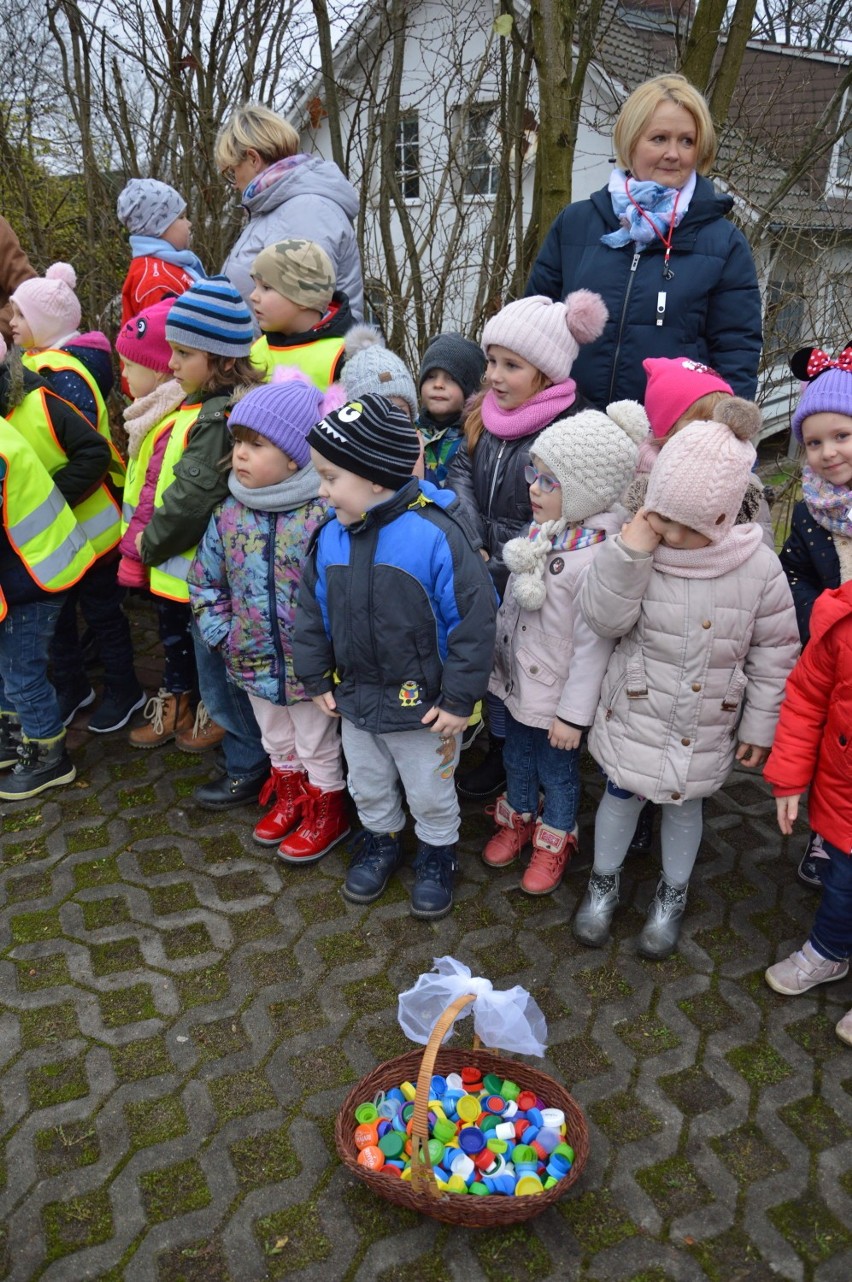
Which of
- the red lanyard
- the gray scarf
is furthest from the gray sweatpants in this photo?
the red lanyard

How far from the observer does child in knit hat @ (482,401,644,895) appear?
2689 millimetres

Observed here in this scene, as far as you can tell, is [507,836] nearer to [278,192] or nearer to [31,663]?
[31,663]

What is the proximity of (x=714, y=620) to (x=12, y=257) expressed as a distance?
12.6ft

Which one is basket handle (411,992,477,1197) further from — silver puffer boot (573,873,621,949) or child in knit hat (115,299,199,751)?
child in knit hat (115,299,199,751)

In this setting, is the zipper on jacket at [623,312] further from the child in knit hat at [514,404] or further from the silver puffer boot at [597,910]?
the silver puffer boot at [597,910]

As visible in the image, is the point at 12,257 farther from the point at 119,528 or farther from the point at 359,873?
the point at 359,873

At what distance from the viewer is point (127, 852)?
352cm

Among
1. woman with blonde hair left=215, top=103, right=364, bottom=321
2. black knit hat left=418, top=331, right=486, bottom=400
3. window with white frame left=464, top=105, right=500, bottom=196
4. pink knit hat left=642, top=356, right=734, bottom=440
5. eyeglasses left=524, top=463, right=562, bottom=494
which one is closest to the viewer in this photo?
pink knit hat left=642, top=356, right=734, bottom=440

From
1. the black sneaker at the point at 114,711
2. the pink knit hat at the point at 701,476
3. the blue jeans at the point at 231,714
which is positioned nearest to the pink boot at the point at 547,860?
the blue jeans at the point at 231,714

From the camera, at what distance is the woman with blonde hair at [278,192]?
3.78 metres

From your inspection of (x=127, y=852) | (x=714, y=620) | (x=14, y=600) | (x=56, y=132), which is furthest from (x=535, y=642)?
(x=56, y=132)

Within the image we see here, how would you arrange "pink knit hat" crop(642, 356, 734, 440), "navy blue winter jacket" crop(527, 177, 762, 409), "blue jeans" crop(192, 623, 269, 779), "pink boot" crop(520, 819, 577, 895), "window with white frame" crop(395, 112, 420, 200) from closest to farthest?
"pink knit hat" crop(642, 356, 734, 440) → "navy blue winter jacket" crop(527, 177, 762, 409) → "pink boot" crop(520, 819, 577, 895) → "blue jeans" crop(192, 623, 269, 779) → "window with white frame" crop(395, 112, 420, 200)

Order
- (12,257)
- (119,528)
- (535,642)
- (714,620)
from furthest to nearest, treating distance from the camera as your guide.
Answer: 1. (12,257)
2. (119,528)
3. (535,642)
4. (714,620)

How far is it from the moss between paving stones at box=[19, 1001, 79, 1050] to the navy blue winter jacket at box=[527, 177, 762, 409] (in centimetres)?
282
